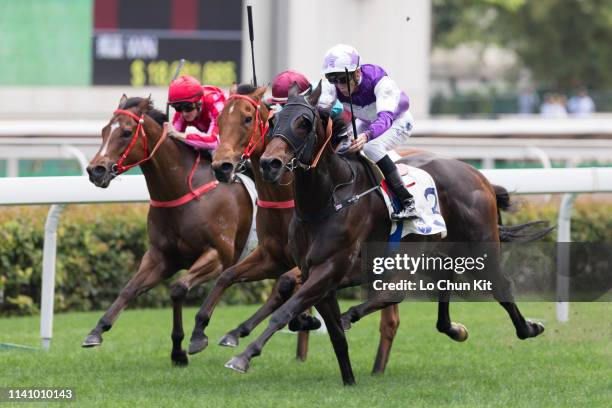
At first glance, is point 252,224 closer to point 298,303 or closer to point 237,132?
point 237,132

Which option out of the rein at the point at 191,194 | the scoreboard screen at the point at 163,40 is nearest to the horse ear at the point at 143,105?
the rein at the point at 191,194

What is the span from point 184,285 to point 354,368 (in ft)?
3.13

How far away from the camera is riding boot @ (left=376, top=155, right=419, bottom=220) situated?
6.36 m

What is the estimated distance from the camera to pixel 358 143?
20.2 feet

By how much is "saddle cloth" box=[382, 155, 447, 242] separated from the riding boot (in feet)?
0.09

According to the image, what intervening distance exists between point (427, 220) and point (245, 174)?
131cm

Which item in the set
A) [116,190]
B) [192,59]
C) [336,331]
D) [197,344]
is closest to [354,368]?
[336,331]

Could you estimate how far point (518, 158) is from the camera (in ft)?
39.7

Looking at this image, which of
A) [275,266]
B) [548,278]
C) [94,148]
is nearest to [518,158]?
[94,148]

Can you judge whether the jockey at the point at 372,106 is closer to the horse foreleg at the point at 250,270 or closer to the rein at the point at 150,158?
the horse foreleg at the point at 250,270

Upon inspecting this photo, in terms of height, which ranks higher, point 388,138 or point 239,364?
point 388,138

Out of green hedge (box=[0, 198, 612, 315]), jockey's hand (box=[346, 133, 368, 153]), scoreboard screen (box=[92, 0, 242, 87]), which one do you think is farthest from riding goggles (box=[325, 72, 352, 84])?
scoreboard screen (box=[92, 0, 242, 87])

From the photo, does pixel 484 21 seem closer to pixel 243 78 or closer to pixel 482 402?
pixel 243 78

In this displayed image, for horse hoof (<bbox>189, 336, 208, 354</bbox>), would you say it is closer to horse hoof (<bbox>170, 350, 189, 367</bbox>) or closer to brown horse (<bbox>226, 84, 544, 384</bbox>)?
horse hoof (<bbox>170, 350, 189, 367</bbox>)
